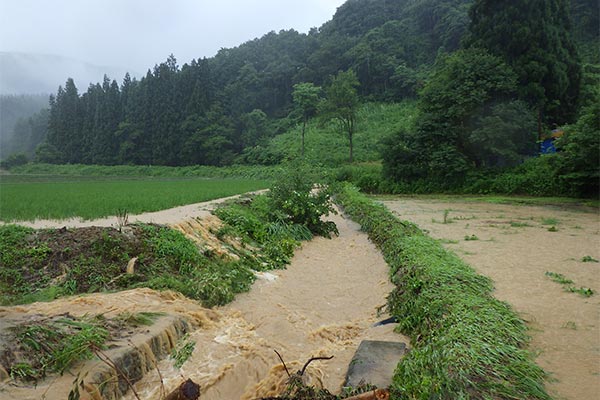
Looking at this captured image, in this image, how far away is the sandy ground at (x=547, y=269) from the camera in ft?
10.7

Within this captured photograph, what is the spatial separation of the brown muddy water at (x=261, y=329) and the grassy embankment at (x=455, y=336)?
16.4 inches

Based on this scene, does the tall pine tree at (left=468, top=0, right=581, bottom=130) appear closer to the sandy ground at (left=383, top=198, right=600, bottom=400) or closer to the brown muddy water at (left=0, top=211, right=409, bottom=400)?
the sandy ground at (left=383, top=198, right=600, bottom=400)

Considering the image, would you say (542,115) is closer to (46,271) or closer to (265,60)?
(46,271)

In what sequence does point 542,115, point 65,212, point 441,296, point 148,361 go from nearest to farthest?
point 148,361
point 441,296
point 65,212
point 542,115

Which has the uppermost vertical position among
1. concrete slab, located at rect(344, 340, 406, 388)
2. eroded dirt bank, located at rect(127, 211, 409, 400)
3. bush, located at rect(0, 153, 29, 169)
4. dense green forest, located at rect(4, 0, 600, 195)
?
dense green forest, located at rect(4, 0, 600, 195)

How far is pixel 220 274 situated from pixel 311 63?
53085mm

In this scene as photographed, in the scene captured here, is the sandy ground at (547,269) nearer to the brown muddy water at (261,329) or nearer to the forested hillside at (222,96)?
the brown muddy water at (261,329)

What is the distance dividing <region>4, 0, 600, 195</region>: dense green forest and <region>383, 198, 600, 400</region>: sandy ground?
5.52 metres

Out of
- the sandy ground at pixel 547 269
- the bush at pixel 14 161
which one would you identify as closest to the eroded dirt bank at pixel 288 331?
the sandy ground at pixel 547 269

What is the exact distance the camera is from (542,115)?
22.4m

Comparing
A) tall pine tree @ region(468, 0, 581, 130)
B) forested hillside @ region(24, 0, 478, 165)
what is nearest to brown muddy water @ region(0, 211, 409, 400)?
tall pine tree @ region(468, 0, 581, 130)

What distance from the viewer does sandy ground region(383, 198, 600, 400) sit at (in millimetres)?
3266

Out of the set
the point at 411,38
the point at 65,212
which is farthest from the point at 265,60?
the point at 65,212

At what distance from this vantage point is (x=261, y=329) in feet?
15.3
